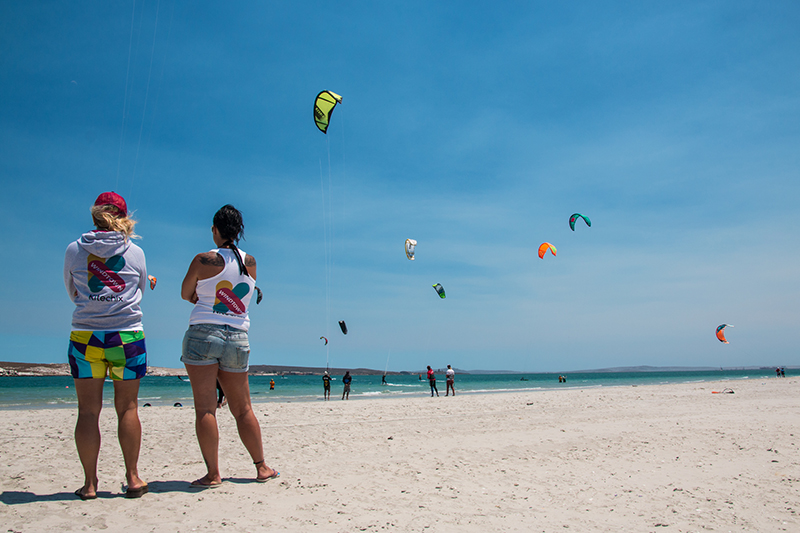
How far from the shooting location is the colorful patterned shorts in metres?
2.50

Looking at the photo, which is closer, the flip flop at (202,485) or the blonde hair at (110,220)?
the blonde hair at (110,220)

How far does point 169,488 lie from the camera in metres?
2.87

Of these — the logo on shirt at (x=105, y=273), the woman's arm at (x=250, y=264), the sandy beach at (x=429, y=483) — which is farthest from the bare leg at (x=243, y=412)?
the logo on shirt at (x=105, y=273)

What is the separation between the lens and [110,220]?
2.66 m

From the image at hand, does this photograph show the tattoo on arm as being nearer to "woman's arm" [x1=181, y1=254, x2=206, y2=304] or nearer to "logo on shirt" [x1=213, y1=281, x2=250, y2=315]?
"woman's arm" [x1=181, y1=254, x2=206, y2=304]

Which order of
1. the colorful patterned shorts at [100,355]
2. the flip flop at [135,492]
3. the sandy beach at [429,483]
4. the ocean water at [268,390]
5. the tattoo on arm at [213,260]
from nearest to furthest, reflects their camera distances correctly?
the sandy beach at [429,483], the colorful patterned shorts at [100,355], the flip flop at [135,492], the tattoo on arm at [213,260], the ocean water at [268,390]

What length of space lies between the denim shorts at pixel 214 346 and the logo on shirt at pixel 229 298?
108 millimetres

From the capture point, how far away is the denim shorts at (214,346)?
107 inches

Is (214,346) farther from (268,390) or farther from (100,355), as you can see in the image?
(268,390)

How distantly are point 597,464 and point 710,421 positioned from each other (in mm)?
4289

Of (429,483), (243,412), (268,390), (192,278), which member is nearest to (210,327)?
(192,278)

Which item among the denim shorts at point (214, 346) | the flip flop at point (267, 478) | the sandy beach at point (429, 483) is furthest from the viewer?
the flip flop at point (267, 478)

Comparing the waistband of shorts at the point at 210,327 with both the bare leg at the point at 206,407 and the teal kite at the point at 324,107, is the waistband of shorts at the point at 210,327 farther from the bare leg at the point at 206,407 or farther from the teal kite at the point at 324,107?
the teal kite at the point at 324,107

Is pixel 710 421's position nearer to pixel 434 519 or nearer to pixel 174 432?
pixel 434 519
